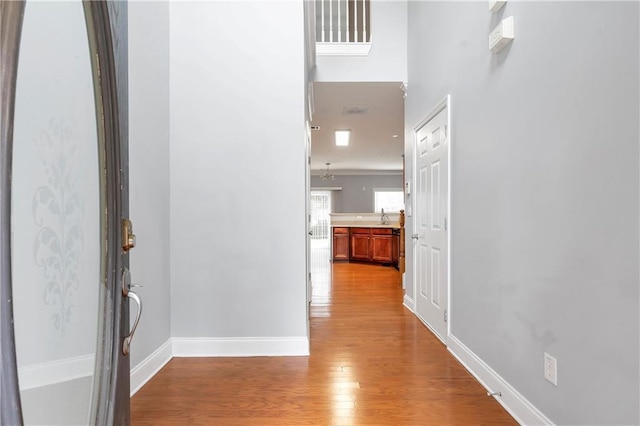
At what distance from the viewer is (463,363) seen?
7.85ft

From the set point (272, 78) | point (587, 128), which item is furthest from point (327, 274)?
point (587, 128)

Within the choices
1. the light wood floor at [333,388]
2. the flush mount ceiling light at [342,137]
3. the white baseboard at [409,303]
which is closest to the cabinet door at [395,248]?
the flush mount ceiling light at [342,137]

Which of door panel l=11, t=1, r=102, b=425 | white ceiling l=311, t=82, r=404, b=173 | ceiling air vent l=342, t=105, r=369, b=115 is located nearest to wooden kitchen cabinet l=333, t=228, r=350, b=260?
white ceiling l=311, t=82, r=404, b=173

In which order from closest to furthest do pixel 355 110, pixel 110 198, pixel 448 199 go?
pixel 110 198 < pixel 448 199 < pixel 355 110

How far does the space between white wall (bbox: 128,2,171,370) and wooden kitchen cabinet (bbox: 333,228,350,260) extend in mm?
5876

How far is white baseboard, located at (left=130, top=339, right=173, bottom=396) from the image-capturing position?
79.7 inches

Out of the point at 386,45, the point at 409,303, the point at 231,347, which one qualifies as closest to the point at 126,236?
the point at 231,347

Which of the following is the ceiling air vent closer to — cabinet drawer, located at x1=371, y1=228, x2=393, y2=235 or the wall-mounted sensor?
cabinet drawer, located at x1=371, y1=228, x2=393, y2=235

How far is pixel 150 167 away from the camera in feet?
7.43

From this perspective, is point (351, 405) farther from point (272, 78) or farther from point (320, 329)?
point (272, 78)

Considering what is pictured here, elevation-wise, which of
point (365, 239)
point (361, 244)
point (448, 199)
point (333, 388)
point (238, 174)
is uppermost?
point (238, 174)

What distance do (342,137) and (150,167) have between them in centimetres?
524

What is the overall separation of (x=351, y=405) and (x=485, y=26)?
8.07 ft

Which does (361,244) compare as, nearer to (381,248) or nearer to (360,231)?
(360,231)
